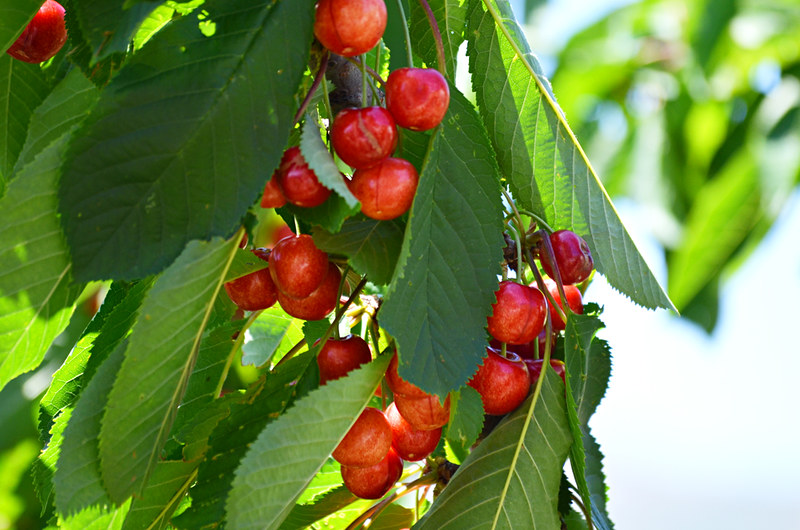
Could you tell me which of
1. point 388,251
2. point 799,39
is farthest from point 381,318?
point 799,39

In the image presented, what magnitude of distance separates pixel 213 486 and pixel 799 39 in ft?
14.8

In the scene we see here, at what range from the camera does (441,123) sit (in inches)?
26.7

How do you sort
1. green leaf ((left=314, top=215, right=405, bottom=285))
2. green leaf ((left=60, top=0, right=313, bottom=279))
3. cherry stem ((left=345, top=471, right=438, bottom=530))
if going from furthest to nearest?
cherry stem ((left=345, top=471, right=438, bottom=530)) < green leaf ((left=314, top=215, right=405, bottom=285)) < green leaf ((left=60, top=0, right=313, bottom=279))

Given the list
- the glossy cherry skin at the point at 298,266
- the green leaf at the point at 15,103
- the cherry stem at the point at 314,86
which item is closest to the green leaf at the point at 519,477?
the glossy cherry skin at the point at 298,266

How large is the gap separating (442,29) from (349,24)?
11.3 inches

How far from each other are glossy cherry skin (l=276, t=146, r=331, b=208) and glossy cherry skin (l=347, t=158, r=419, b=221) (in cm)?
3

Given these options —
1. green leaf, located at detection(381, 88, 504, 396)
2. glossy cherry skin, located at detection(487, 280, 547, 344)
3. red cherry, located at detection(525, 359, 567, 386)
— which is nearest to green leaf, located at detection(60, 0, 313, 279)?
green leaf, located at detection(381, 88, 504, 396)

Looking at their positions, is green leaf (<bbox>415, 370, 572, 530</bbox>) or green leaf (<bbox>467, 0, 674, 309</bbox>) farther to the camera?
green leaf (<bbox>467, 0, 674, 309</bbox>)

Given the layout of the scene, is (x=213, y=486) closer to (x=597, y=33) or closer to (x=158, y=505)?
(x=158, y=505)

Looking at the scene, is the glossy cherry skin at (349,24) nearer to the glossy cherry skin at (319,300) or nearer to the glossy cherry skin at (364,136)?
the glossy cherry skin at (364,136)

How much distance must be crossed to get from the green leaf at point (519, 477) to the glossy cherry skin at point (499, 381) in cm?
2

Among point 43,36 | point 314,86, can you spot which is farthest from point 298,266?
point 43,36

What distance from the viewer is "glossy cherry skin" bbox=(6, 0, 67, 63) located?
2.56 ft

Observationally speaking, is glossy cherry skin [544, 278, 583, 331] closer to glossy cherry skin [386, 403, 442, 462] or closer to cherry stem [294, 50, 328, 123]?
glossy cherry skin [386, 403, 442, 462]
